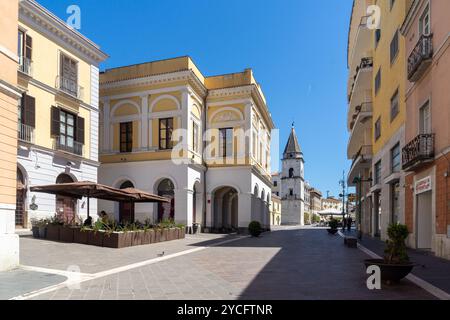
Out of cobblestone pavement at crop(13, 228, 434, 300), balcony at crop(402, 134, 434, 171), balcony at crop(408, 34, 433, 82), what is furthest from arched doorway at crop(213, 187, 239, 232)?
cobblestone pavement at crop(13, 228, 434, 300)

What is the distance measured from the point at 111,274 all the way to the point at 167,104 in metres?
20.9

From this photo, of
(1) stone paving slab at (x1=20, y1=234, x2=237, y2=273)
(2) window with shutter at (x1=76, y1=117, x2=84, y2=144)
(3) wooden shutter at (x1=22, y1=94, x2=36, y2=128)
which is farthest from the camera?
(2) window with shutter at (x1=76, y1=117, x2=84, y2=144)

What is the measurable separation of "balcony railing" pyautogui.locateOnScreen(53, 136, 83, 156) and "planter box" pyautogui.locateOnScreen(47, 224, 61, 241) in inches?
233

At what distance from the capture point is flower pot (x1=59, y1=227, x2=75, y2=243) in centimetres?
1659

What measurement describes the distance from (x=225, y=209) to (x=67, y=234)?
20524 mm

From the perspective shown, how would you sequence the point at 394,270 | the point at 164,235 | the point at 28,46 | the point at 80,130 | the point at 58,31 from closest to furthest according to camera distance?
the point at 394,270
the point at 28,46
the point at 164,235
the point at 58,31
the point at 80,130

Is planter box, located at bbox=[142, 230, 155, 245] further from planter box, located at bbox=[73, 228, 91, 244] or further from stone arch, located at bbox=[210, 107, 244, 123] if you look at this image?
stone arch, located at bbox=[210, 107, 244, 123]

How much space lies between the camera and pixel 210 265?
11633 mm

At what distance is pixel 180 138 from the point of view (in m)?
28.8

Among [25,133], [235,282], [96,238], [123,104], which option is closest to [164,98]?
[123,104]

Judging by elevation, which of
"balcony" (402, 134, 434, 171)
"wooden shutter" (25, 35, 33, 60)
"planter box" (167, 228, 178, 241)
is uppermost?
"wooden shutter" (25, 35, 33, 60)

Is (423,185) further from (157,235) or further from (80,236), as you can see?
(80,236)

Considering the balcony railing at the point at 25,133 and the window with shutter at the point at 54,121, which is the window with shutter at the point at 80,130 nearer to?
the window with shutter at the point at 54,121
